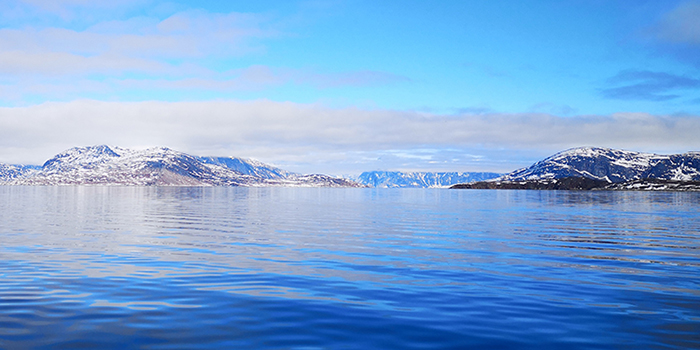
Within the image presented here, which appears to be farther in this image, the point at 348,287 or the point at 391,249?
the point at 391,249

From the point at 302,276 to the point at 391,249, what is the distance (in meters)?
12.5

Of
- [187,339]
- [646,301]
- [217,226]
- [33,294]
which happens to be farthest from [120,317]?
[217,226]

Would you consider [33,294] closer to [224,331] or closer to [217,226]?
[224,331]

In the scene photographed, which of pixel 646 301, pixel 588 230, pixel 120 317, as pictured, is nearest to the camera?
pixel 120 317

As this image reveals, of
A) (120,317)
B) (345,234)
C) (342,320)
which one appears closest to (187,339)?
(120,317)

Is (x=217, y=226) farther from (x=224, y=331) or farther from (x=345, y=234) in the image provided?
(x=224, y=331)

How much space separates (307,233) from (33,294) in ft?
96.1

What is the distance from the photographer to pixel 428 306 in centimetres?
1769

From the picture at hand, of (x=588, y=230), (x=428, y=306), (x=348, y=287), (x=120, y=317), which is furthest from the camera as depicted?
(x=588, y=230)

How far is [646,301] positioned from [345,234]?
3028cm

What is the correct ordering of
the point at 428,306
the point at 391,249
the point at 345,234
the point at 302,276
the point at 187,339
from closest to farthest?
the point at 187,339 < the point at 428,306 < the point at 302,276 < the point at 391,249 < the point at 345,234

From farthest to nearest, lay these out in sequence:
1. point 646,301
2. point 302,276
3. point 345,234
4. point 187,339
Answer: point 345,234 < point 302,276 < point 646,301 < point 187,339

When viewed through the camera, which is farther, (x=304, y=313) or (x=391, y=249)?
(x=391, y=249)

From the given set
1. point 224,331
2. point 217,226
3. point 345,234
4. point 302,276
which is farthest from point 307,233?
point 224,331
